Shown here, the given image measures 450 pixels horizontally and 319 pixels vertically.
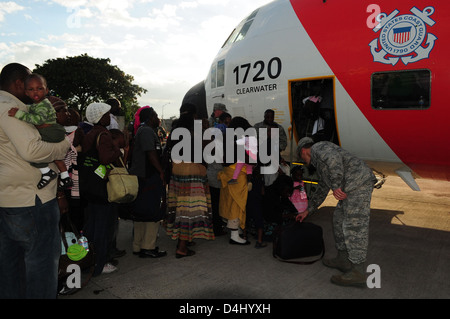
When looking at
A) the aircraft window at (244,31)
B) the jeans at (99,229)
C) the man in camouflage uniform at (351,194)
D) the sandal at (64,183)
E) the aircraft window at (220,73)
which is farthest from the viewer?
the aircraft window at (220,73)

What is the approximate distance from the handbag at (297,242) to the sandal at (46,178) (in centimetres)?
296

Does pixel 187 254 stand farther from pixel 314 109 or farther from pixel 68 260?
pixel 314 109

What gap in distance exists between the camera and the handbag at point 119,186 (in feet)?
12.4

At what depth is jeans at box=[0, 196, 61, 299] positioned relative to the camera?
2.60 metres

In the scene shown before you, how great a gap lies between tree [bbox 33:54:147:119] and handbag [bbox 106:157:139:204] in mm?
33521

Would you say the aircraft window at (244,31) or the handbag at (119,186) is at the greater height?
the aircraft window at (244,31)

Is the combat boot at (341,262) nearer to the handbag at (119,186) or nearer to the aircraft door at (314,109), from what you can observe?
the aircraft door at (314,109)

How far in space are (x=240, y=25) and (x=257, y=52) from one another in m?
1.43

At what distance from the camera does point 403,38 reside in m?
4.48

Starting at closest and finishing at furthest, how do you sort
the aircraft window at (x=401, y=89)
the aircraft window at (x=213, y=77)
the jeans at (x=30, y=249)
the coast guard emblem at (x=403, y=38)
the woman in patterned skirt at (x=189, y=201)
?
the jeans at (x=30, y=249)
the coast guard emblem at (x=403, y=38)
the aircraft window at (x=401, y=89)
the woman in patterned skirt at (x=189, y=201)
the aircraft window at (x=213, y=77)

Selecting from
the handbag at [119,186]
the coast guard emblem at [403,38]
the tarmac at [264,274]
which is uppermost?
the coast guard emblem at [403,38]

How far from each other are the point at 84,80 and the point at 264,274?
34677 millimetres

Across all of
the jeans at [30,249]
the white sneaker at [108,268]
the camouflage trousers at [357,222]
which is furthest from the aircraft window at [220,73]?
the jeans at [30,249]
